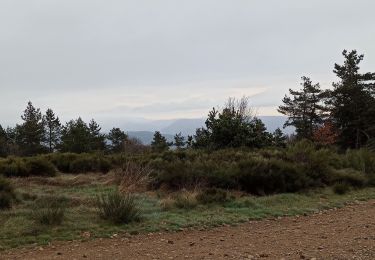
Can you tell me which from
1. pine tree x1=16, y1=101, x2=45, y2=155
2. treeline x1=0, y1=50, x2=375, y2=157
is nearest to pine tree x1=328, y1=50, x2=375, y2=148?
treeline x1=0, y1=50, x2=375, y2=157

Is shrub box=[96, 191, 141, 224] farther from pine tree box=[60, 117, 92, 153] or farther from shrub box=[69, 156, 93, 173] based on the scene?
pine tree box=[60, 117, 92, 153]

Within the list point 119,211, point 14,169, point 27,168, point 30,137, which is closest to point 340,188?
point 119,211

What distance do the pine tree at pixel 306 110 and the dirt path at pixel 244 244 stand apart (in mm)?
43099

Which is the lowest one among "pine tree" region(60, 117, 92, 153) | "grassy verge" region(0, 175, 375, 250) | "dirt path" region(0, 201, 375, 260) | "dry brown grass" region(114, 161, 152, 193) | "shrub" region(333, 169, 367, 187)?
"dirt path" region(0, 201, 375, 260)

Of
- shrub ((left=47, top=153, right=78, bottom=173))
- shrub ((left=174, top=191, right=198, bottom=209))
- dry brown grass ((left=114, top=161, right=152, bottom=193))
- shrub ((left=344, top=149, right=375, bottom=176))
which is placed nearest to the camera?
shrub ((left=174, top=191, right=198, bottom=209))

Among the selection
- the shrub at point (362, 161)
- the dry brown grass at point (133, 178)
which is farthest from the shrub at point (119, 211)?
the shrub at point (362, 161)

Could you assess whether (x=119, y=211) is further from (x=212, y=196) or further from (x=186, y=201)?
(x=212, y=196)

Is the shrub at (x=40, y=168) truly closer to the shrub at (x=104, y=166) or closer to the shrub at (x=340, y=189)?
the shrub at (x=104, y=166)

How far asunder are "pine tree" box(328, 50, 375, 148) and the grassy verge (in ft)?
98.8

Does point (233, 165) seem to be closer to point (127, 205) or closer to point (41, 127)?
point (127, 205)

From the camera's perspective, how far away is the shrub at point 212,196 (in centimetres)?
1084

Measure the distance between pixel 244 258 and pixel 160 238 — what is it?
183cm

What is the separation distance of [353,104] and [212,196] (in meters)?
34.8

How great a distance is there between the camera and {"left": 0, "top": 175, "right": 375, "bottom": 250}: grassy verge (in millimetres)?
8117
